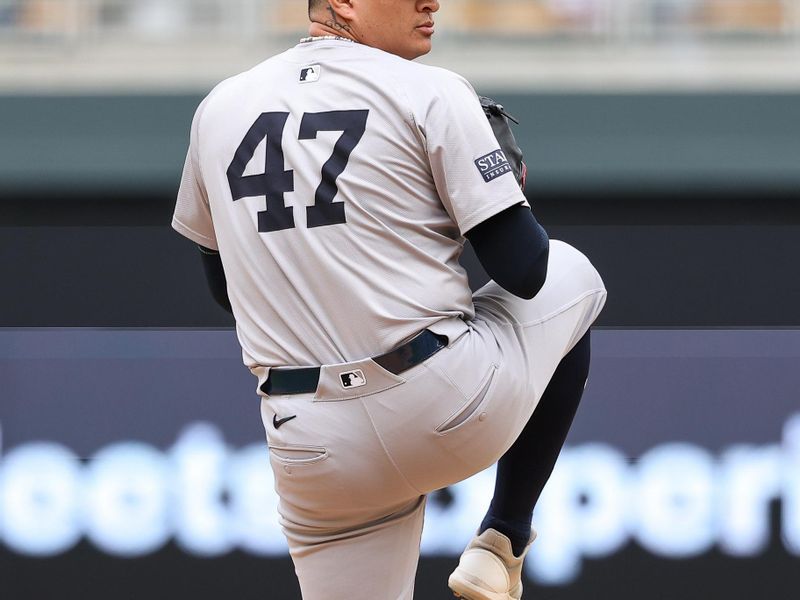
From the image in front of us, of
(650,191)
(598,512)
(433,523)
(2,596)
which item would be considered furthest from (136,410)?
(650,191)

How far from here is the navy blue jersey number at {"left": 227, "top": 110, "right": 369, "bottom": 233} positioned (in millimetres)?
2074

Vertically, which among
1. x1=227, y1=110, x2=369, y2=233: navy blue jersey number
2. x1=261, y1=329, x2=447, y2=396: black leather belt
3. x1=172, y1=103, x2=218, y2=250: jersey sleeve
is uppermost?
x1=227, y1=110, x2=369, y2=233: navy blue jersey number

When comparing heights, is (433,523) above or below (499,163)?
below

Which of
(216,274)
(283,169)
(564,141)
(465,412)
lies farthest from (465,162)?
(564,141)

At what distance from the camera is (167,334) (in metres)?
4.09

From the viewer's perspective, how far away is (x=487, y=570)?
2334 mm

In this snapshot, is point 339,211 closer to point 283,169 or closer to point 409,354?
point 283,169

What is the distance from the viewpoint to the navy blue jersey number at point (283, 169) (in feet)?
6.81

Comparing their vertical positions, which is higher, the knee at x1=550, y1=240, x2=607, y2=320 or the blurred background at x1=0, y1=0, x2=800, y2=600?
the knee at x1=550, y1=240, x2=607, y2=320

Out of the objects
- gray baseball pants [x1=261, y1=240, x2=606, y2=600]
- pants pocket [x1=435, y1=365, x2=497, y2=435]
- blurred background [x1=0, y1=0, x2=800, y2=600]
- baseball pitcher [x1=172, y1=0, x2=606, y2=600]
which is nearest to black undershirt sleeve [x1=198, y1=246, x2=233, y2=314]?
baseball pitcher [x1=172, y1=0, x2=606, y2=600]

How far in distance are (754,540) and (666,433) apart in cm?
42

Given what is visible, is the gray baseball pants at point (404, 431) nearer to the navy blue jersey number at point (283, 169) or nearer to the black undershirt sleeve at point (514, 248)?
the black undershirt sleeve at point (514, 248)

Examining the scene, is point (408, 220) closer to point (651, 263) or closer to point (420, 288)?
point (420, 288)

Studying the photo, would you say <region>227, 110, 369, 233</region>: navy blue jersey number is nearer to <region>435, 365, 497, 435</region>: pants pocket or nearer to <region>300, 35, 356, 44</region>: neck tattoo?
<region>300, 35, 356, 44</region>: neck tattoo
